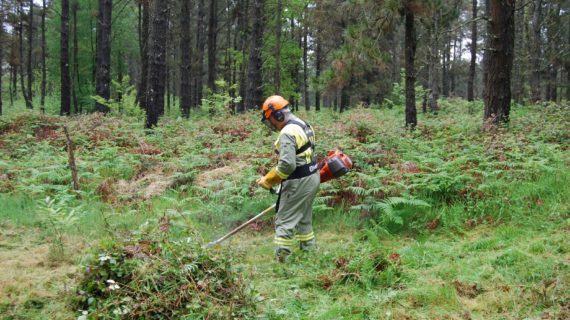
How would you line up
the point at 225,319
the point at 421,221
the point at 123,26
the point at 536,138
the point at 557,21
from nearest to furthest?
the point at 225,319, the point at 421,221, the point at 536,138, the point at 557,21, the point at 123,26

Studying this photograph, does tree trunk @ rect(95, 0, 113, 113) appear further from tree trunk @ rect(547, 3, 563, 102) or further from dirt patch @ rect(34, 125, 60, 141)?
tree trunk @ rect(547, 3, 563, 102)

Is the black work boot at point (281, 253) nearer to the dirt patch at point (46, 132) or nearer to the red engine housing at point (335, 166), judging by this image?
the red engine housing at point (335, 166)

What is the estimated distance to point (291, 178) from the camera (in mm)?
6301

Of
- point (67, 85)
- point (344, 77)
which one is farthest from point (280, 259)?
point (67, 85)

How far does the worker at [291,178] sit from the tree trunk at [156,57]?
9947 mm

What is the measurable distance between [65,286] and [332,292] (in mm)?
2717

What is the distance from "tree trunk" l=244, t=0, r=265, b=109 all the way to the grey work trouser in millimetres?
12647

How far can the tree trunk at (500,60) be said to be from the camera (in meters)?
11.4

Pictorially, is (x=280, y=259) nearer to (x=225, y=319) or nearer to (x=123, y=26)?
(x=225, y=319)

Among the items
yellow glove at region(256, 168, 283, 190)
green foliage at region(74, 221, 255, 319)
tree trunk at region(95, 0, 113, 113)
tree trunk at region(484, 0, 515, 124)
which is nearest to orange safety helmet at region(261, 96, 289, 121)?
yellow glove at region(256, 168, 283, 190)

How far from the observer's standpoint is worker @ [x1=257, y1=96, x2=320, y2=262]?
6.08m

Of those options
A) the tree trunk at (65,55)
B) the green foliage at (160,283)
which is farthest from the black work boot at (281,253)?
the tree trunk at (65,55)

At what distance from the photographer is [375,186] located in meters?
8.14

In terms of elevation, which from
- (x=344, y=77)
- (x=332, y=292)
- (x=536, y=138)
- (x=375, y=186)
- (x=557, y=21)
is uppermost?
(x=557, y=21)
